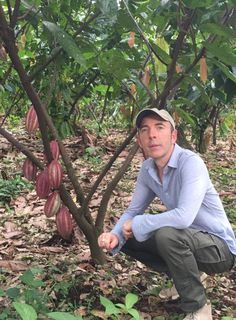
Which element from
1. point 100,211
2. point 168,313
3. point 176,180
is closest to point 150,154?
point 176,180

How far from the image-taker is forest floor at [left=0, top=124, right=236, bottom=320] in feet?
6.75

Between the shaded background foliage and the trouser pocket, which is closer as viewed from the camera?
the shaded background foliage

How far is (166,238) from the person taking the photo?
189cm

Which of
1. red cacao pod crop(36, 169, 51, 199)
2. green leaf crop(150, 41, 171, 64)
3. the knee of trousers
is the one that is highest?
green leaf crop(150, 41, 171, 64)

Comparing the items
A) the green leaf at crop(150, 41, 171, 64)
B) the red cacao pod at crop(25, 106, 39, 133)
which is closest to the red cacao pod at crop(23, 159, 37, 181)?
the red cacao pod at crop(25, 106, 39, 133)

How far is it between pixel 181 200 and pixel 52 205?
55 cm

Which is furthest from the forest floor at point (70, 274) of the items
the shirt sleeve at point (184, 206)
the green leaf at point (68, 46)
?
the green leaf at point (68, 46)

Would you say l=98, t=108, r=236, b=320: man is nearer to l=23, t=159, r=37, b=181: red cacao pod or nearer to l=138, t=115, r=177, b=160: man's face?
l=138, t=115, r=177, b=160: man's face

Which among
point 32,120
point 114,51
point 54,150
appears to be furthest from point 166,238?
point 114,51

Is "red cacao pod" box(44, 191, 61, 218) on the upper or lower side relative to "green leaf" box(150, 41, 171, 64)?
lower

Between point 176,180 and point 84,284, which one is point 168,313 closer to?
point 84,284

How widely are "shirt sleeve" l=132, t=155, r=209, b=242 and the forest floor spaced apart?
395 mm

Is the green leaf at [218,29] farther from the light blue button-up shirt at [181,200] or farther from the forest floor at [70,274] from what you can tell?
the forest floor at [70,274]

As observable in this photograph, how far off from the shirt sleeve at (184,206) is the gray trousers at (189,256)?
1.4 inches
